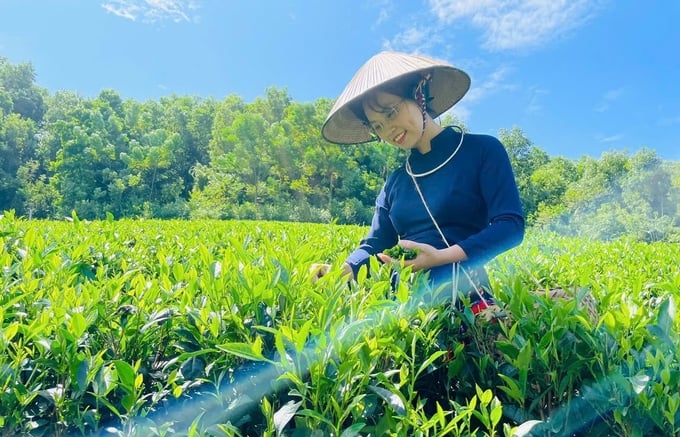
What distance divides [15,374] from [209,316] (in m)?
0.40

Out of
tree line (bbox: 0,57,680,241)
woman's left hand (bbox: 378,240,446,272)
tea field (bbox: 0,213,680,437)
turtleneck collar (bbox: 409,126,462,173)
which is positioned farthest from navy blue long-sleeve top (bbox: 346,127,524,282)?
tree line (bbox: 0,57,680,241)

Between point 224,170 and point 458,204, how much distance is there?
30342mm

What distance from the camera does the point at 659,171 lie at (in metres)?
38.2

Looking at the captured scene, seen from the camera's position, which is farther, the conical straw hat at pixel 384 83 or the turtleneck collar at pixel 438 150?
the turtleneck collar at pixel 438 150

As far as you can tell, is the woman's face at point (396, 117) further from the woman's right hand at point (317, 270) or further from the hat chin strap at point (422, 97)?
the woman's right hand at point (317, 270)

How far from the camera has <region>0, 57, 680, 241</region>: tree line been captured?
94.5 ft

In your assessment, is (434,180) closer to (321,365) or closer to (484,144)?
(484,144)

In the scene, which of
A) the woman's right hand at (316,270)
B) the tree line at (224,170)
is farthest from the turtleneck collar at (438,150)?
the tree line at (224,170)

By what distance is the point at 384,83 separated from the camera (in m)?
1.82

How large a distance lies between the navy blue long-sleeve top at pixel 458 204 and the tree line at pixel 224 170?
22185 mm

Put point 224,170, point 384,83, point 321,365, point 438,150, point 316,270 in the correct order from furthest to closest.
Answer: point 224,170, point 438,150, point 384,83, point 316,270, point 321,365

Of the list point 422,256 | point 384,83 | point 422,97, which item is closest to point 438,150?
point 422,97

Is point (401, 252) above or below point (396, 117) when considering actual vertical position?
below

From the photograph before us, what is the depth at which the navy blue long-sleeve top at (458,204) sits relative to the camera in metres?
1.68
